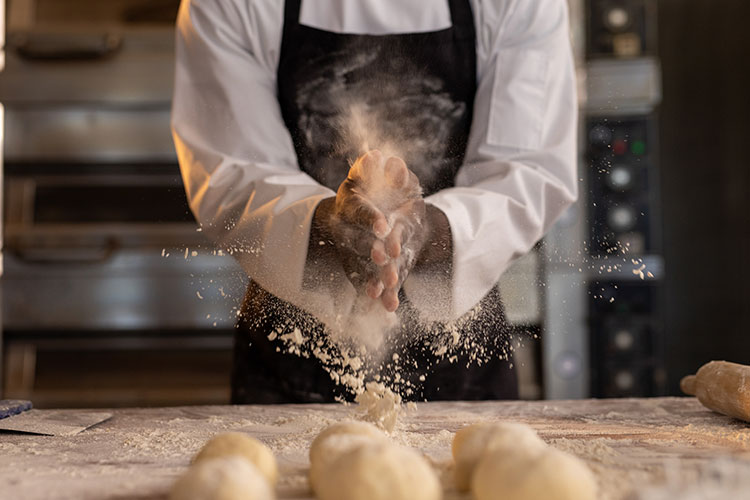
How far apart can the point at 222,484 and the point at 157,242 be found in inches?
64.2

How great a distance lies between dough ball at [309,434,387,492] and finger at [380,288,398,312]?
1.11 feet

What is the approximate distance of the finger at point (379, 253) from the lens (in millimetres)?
1079

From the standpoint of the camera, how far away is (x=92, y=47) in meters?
2.17

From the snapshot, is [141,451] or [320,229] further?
[320,229]

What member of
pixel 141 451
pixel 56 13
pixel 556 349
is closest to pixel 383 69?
pixel 141 451

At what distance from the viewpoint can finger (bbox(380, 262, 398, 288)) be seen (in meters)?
1.11

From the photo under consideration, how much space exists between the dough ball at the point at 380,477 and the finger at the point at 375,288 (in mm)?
443

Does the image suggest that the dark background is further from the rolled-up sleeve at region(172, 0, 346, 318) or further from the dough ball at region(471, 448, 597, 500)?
the dough ball at region(471, 448, 597, 500)

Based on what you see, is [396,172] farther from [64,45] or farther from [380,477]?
[64,45]

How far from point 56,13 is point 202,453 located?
2.03 metres

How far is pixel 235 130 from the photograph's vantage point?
151cm

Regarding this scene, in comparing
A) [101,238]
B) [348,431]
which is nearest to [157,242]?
[101,238]

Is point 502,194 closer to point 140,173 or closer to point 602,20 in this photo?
point 602,20

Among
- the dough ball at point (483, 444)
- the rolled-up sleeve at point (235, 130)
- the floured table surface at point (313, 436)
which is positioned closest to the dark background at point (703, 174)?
the floured table surface at point (313, 436)
